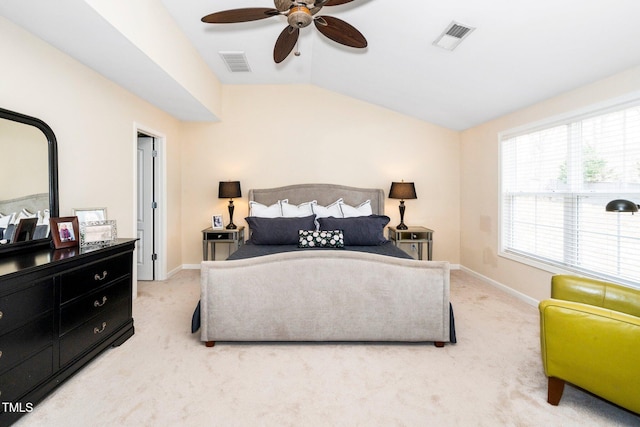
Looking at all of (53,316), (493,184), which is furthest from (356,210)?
(53,316)

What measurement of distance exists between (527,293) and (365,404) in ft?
8.68

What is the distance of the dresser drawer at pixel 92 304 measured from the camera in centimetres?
194

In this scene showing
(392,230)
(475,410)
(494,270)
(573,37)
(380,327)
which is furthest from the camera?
(392,230)

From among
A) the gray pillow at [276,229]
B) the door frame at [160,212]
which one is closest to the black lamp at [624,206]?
the gray pillow at [276,229]

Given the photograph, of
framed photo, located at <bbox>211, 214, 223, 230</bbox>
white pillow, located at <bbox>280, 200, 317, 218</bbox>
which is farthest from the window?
framed photo, located at <bbox>211, 214, 223, 230</bbox>

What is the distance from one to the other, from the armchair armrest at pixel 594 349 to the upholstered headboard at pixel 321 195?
307cm

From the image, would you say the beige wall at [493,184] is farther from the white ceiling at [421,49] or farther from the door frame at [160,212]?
the door frame at [160,212]

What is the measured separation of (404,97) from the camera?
13.7 feet

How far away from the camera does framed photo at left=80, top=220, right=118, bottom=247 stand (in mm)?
2287

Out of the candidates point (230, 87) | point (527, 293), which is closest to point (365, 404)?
point (527, 293)

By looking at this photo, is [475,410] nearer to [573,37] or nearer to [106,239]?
[573,37]

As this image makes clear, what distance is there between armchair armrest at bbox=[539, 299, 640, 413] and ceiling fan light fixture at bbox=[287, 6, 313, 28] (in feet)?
7.42

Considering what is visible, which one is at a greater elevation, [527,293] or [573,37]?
[573,37]

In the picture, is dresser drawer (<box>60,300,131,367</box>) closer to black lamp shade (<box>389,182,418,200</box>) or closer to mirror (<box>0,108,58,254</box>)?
mirror (<box>0,108,58,254</box>)
